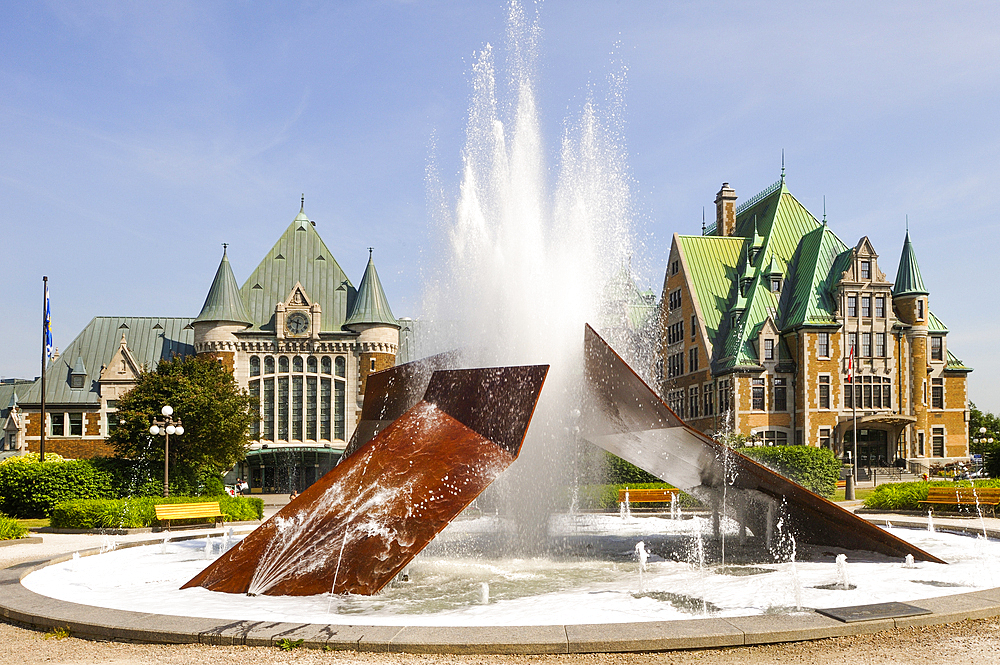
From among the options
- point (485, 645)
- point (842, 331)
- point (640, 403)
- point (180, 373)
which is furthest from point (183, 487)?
point (842, 331)

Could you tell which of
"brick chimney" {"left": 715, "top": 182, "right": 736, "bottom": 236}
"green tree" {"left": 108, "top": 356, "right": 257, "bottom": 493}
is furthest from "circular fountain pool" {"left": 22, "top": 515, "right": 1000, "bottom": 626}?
"brick chimney" {"left": 715, "top": 182, "right": 736, "bottom": 236}

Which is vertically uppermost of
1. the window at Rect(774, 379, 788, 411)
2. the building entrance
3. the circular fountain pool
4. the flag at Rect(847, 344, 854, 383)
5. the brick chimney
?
the brick chimney

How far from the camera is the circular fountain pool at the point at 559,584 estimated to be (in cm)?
893

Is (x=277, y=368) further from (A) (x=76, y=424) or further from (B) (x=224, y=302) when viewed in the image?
(A) (x=76, y=424)

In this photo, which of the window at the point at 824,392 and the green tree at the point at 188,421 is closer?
the green tree at the point at 188,421

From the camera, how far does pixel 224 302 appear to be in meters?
54.8

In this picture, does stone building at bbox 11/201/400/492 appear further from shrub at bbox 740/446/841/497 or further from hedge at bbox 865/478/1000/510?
hedge at bbox 865/478/1000/510

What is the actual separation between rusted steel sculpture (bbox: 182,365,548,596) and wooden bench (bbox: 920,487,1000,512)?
53.9 ft

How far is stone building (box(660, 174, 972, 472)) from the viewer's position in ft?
174

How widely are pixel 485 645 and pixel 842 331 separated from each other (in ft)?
169

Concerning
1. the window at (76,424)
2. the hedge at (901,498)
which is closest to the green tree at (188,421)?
the hedge at (901,498)

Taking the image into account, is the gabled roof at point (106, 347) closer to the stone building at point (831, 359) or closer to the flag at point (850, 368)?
the stone building at point (831, 359)

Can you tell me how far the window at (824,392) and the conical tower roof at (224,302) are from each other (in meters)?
37.0

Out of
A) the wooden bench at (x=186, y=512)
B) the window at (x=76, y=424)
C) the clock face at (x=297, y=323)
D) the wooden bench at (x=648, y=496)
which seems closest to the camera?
the wooden bench at (x=186, y=512)
